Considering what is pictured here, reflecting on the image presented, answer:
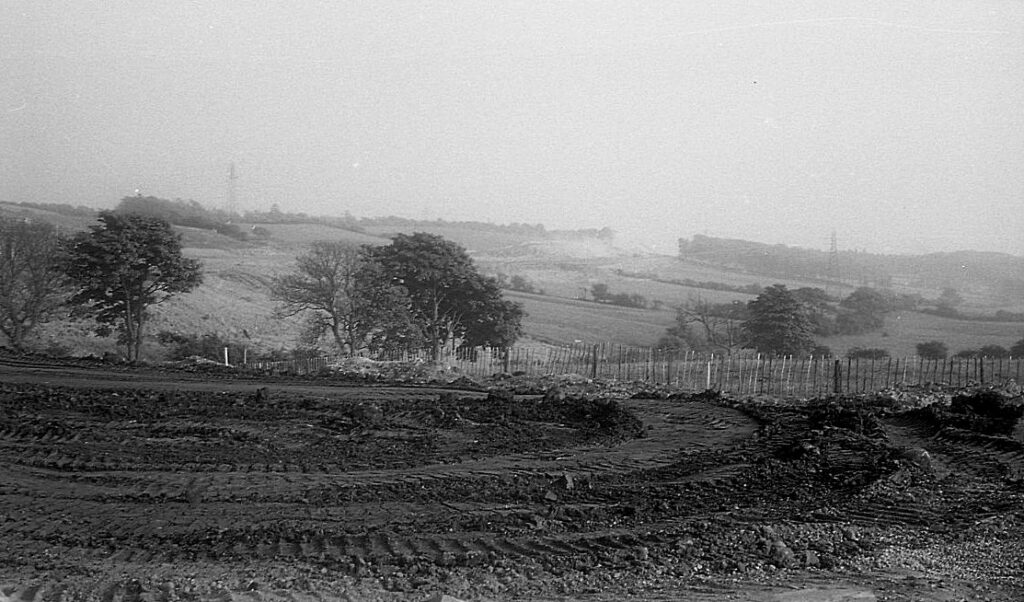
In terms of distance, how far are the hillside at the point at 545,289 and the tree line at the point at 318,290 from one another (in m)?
2.46

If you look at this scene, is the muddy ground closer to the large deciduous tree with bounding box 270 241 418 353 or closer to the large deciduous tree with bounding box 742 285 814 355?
the large deciduous tree with bounding box 270 241 418 353

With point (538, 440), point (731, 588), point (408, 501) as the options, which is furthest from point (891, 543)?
point (538, 440)

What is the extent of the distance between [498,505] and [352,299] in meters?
25.2

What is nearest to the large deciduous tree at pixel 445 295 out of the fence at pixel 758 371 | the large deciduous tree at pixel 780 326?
the fence at pixel 758 371

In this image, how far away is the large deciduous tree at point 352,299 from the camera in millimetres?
30828

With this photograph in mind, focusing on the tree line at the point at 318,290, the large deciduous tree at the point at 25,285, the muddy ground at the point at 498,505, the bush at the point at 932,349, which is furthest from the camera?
the bush at the point at 932,349

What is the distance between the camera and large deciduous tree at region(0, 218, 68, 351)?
98.2 feet

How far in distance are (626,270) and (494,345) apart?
61.8m

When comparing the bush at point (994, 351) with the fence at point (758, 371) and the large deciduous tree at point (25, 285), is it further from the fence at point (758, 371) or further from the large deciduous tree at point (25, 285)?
the large deciduous tree at point (25, 285)

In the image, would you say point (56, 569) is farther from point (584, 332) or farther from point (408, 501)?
point (584, 332)

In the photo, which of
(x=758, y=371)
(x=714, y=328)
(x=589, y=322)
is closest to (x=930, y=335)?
(x=714, y=328)

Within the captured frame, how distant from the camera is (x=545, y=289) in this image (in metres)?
73.2

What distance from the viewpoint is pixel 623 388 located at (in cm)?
2170

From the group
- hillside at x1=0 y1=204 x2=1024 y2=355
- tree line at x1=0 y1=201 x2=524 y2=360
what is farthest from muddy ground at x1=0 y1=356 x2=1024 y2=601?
hillside at x1=0 y1=204 x2=1024 y2=355
